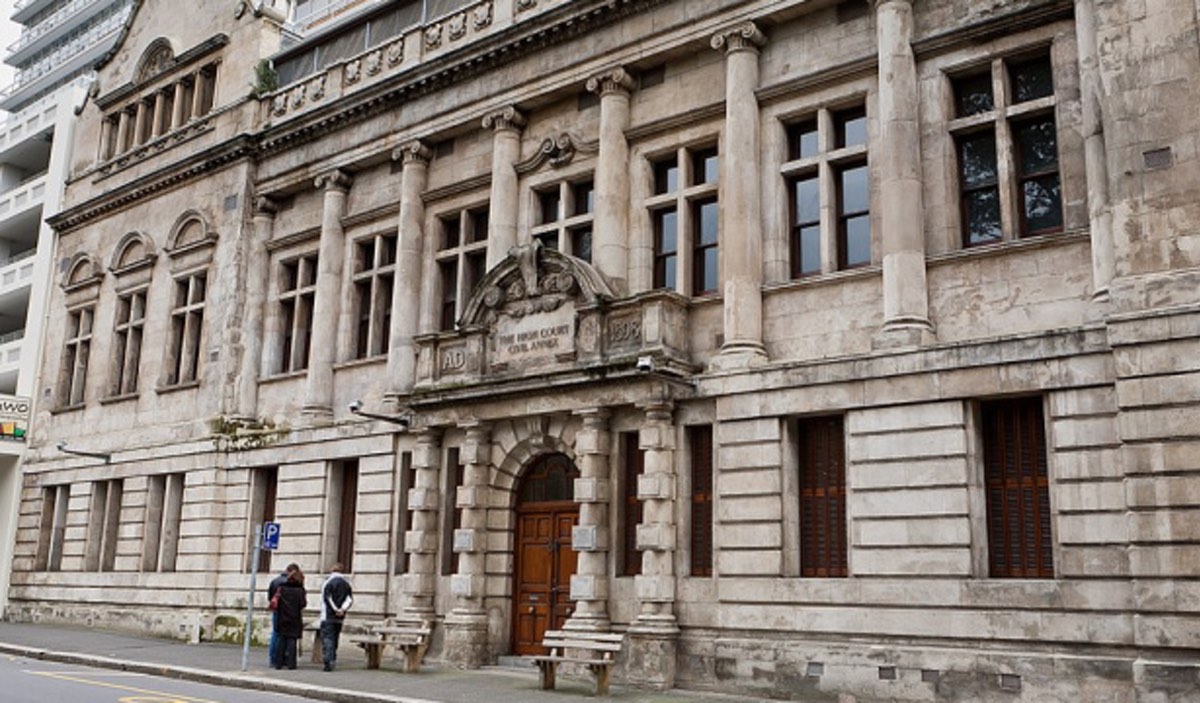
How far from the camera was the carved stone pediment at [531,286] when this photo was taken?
63.5ft

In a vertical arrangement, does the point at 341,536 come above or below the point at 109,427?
below

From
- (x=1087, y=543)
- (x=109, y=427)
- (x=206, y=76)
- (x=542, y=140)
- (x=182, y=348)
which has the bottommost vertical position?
(x=1087, y=543)

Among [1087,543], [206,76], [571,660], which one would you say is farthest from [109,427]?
[1087,543]

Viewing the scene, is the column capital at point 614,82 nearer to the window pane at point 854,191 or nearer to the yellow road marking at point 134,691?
the window pane at point 854,191

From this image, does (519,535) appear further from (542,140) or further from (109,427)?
(109,427)

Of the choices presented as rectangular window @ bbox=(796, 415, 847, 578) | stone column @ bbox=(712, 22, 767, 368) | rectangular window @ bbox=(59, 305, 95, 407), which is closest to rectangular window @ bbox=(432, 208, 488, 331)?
stone column @ bbox=(712, 22, 767, 368)

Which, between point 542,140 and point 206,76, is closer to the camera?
point 542,140

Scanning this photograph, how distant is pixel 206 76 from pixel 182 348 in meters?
7.90

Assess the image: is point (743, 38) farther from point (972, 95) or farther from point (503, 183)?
point (503, 183)

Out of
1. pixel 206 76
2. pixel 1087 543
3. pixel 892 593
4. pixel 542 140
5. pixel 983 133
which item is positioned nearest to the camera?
pixel 1087 543

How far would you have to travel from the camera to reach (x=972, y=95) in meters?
17.1

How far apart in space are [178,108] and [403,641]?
19.1 m

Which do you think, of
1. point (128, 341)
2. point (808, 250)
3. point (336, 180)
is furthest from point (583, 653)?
point (128, 341)

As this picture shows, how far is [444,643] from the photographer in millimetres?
20109
